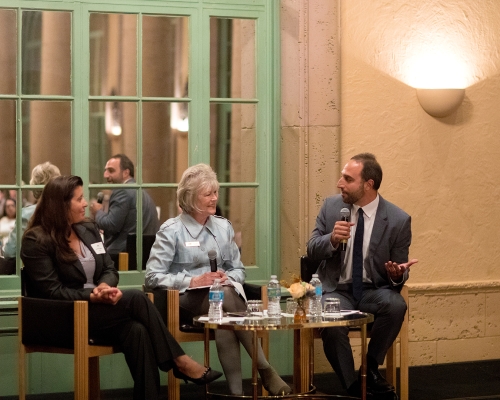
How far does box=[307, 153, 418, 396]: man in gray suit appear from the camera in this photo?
5.12m

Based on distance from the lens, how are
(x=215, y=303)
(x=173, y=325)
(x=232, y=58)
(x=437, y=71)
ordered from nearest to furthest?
1. (x=215, y=303)
2. (x=173, y=325)
3. (x=232, y=58)
4. (x=437, y=71)

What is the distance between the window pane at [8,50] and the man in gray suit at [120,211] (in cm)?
73

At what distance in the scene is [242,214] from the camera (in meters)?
6.04

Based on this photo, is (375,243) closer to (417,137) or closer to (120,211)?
(417,137)

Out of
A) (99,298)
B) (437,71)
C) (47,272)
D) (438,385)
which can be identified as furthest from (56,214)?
(437,71)

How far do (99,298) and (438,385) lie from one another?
7.21 feet

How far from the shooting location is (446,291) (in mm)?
6406

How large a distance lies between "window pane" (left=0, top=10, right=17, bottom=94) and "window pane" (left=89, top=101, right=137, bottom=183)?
48 centimetres

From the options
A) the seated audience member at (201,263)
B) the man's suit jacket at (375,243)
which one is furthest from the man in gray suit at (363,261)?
the seated audience member at (201,263)

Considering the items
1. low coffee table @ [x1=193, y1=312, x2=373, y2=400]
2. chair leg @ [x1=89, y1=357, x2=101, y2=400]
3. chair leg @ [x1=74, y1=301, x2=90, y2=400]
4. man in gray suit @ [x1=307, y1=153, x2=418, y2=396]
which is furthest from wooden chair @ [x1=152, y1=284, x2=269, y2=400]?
man in gray suit @ [x1=307, y1=153, x2=418, y2=396]

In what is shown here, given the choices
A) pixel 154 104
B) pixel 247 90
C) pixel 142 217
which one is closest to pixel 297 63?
pixel 247 90

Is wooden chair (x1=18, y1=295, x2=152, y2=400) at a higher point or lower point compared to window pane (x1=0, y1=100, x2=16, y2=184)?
lower

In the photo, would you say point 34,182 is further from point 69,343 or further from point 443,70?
point 443,70

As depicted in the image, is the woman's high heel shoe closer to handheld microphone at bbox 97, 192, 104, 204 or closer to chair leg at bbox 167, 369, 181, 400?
chair leg at bbox 167, 369, 181, 400
